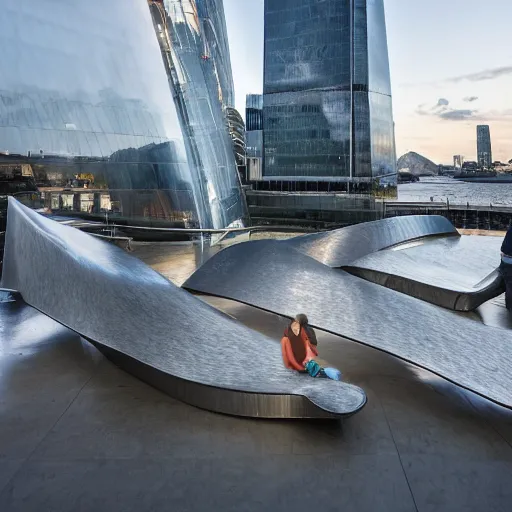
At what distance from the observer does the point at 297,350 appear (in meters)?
5.07

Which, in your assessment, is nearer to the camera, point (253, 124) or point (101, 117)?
point (101, 117)

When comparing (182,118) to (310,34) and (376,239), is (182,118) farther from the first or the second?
(310,34)

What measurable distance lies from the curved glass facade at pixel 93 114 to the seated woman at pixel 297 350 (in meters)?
10.5

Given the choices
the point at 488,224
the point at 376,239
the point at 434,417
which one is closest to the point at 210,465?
the point at 434,417

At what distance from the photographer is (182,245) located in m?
16.6

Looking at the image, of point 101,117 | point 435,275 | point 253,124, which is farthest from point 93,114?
point 253,124

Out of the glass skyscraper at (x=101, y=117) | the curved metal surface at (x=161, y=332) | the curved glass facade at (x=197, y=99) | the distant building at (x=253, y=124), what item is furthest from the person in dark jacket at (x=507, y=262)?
the distant building at (x=253, y=124)

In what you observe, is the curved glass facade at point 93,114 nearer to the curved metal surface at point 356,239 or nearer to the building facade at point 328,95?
the curved metal surface at point 356,239

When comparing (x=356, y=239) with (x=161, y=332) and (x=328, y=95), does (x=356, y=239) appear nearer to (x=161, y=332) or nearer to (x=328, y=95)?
(x=161, y=332)

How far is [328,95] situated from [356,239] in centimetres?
5239

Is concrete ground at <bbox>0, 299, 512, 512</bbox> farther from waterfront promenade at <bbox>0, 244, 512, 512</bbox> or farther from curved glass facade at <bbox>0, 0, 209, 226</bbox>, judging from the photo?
curved glass facade at <bbox>0, 0, 209, 226</bbox>

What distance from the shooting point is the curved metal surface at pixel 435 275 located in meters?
8.62

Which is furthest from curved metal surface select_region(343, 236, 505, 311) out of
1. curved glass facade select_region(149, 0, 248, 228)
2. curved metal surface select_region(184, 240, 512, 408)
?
curved glass facade select_region(149, 0, 248, 228)

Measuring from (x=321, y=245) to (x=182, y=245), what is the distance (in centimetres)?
775
